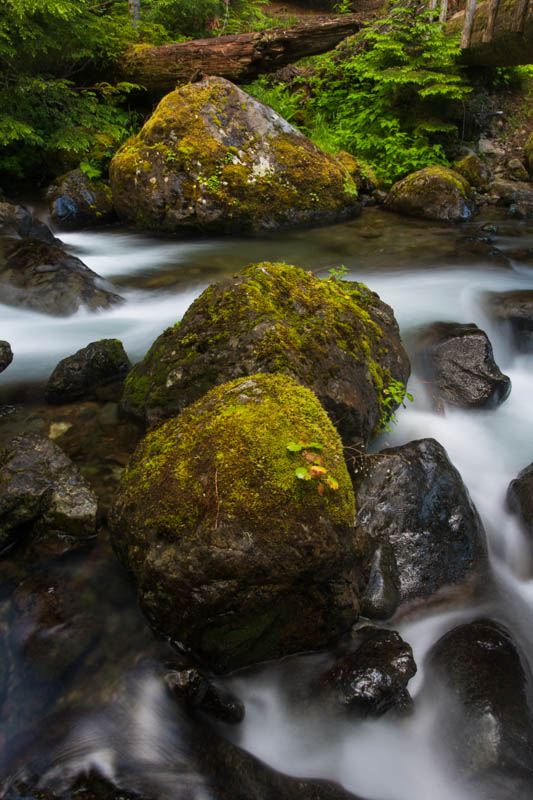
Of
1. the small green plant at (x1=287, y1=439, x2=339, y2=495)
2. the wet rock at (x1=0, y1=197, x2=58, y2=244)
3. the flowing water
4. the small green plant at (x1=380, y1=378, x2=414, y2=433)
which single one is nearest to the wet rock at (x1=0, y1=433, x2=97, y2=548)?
the flowing water

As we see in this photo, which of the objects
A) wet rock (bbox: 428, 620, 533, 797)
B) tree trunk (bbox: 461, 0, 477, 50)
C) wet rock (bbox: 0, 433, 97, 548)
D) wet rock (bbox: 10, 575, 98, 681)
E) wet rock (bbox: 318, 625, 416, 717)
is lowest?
wet rock (bbox: 428, 620, 533, 797)

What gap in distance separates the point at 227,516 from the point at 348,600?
0.90 metres

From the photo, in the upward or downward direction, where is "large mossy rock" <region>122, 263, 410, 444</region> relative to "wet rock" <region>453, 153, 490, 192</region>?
downward

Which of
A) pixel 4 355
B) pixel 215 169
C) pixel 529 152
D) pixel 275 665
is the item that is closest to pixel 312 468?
pixel 275 665

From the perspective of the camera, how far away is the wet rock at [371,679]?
2.54 meters

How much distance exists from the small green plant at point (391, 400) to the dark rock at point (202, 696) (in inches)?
98.4

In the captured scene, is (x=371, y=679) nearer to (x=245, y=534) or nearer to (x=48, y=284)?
(x=245, y=534)

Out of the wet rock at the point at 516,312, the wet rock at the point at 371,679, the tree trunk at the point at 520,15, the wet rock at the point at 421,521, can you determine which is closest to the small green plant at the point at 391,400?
the wet rock at the point at 421,521

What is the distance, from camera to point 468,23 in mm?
10570

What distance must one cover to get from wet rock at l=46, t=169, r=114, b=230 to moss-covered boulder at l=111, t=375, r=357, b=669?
848 centimetres

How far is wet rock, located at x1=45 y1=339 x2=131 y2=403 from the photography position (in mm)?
4523

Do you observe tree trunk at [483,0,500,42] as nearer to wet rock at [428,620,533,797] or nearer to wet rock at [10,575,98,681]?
wet rock at [428,620,533,797]

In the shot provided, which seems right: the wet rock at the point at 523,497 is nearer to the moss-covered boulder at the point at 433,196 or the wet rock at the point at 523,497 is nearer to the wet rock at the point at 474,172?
the moss-covered boulder at the point at 433,196

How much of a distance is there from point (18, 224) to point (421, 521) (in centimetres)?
754
